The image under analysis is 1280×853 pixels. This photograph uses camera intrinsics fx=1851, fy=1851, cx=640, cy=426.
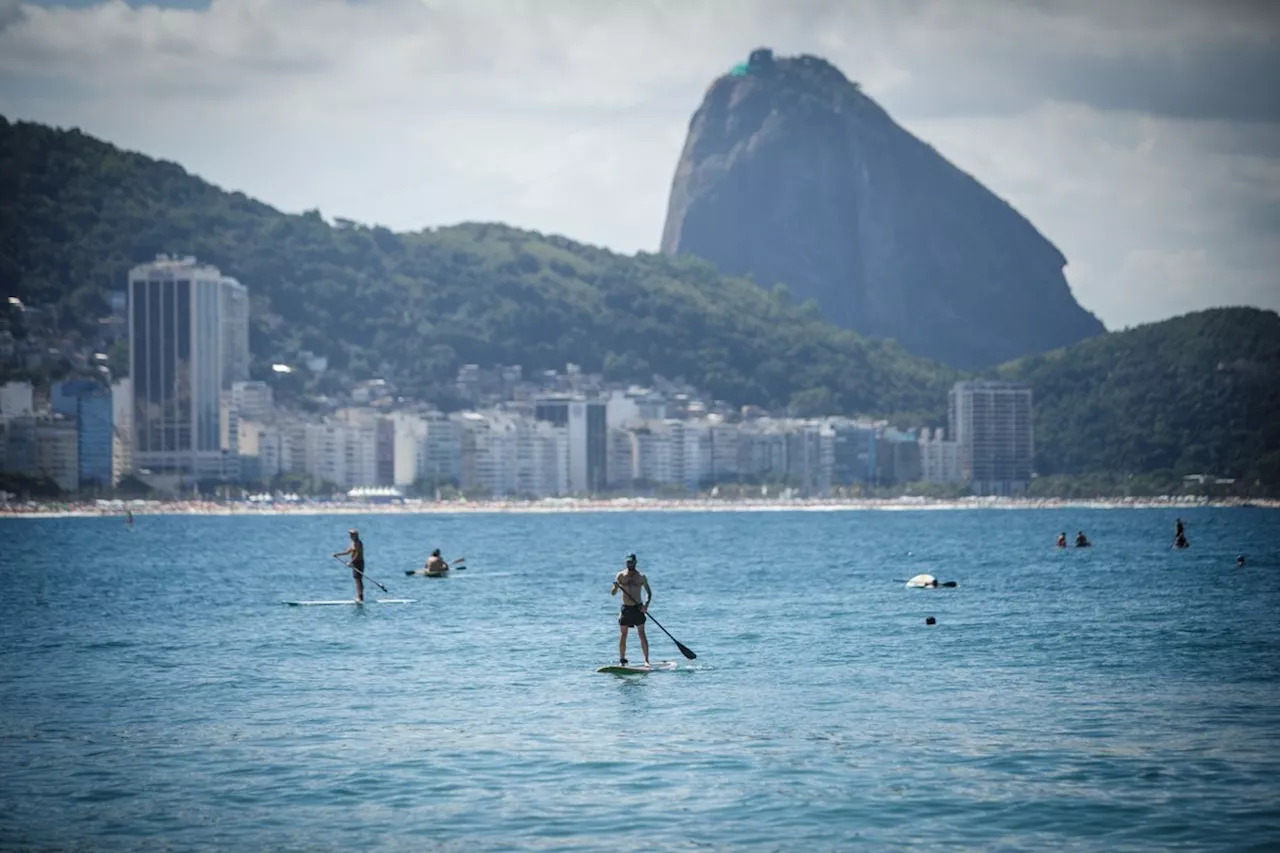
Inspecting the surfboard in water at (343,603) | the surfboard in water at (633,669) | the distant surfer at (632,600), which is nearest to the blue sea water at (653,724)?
the surfboard in water at (633,669)

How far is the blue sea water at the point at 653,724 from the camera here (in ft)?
74.2

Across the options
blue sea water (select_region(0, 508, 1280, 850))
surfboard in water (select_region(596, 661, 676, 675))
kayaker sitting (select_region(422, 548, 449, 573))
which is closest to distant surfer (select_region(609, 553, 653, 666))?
surfboard in water (select_region(596, 661, 676, 675))

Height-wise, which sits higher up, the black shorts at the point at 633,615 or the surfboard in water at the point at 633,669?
the black shorts at the point at 633,615

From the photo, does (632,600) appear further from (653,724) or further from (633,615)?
(653,724)

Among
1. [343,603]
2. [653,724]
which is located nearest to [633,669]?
[653,724]

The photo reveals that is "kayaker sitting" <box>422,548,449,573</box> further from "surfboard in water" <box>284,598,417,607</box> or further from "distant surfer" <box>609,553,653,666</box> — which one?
"distant surfer" <box>609,553,653,666</box>

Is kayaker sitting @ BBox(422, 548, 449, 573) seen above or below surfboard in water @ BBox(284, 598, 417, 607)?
above

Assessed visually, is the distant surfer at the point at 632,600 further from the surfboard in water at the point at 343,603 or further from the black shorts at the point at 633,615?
the surfboard in water at the point at 343,603

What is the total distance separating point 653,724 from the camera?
2964 centimetres

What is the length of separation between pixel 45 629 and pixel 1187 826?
36569 mm

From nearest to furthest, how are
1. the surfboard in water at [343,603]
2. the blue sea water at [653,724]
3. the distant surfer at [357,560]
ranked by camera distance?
the blue sea water at [653,724] < the distant surfer at [357,560] < the surfboard in water at [343,603]

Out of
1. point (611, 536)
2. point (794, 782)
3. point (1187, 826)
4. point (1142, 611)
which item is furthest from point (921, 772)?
point (611, 536)

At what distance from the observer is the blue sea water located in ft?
74.2

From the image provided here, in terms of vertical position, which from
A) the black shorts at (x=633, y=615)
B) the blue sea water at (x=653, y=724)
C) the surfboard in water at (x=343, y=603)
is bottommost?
the blue sea water at (x=653, y=724)
